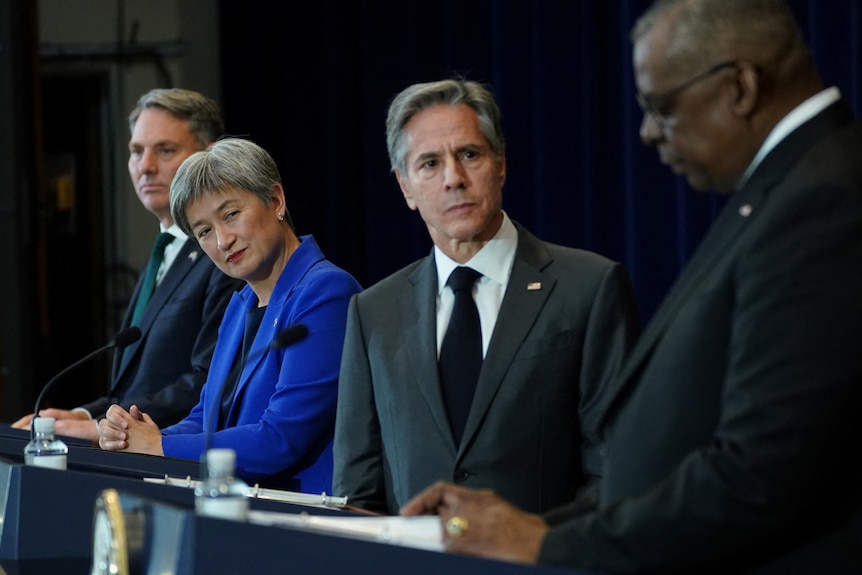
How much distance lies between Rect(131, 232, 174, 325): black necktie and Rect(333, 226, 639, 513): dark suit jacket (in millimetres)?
1405

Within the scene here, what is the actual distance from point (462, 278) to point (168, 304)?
1.32 meters

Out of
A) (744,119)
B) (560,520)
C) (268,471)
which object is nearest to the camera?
(744,119)

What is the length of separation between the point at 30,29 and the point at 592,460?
352 cm

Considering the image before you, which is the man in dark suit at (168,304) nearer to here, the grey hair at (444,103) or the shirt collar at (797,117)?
the grey hair at (444,103)

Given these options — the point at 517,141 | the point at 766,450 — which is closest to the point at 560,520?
the point at 766,450

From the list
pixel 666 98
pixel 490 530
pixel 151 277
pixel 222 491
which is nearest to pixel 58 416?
pixel 151 277

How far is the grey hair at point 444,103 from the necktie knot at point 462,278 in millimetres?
240

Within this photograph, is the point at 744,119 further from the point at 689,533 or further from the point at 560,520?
the point at 560,520

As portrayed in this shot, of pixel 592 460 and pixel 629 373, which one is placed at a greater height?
pixel 629 373

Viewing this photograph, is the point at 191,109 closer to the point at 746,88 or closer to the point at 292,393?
the point at 292,393

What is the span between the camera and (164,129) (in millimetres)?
3783

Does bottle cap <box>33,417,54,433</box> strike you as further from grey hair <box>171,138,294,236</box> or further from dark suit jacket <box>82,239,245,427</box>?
dark suit jacket <box>82,239,245,427</box>

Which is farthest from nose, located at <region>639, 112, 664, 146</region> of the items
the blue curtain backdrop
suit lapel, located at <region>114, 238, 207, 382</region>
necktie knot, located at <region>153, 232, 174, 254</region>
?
the blue curtain backdrop

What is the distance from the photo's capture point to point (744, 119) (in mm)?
1548
